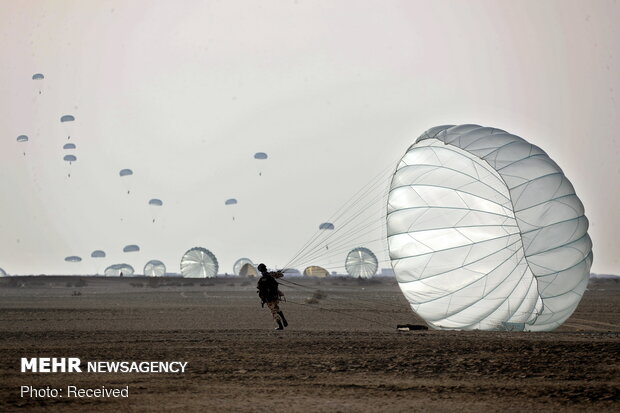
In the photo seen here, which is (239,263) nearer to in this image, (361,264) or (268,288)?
(361,264)

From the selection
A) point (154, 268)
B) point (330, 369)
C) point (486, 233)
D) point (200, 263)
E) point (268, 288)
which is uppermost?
point (154, 268)

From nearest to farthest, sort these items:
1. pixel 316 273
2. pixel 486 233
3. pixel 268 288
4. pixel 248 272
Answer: pixel 486 233
pixel 268 288
pixel 248 272
pixel 316 273

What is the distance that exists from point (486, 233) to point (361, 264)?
342ft

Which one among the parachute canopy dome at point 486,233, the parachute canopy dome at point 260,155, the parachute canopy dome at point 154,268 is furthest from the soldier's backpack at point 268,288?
the parachute canopy dome at point 154,268

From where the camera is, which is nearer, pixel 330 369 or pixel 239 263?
pixel 330 369

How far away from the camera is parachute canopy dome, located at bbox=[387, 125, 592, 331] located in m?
23.6

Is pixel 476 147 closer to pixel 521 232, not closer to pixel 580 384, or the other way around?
pixel 521 232

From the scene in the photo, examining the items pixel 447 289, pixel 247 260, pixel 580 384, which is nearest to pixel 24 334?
pixel 447 289

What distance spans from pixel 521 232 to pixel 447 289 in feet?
9.90

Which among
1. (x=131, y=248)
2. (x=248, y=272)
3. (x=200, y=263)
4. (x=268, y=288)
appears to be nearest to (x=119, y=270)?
(x=131, y=248)

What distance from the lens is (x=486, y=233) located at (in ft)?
80.4

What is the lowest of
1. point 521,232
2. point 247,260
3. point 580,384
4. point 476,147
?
point 580,384

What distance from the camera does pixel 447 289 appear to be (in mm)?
25328

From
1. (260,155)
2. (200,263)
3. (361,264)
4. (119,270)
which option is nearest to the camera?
(260,155)
